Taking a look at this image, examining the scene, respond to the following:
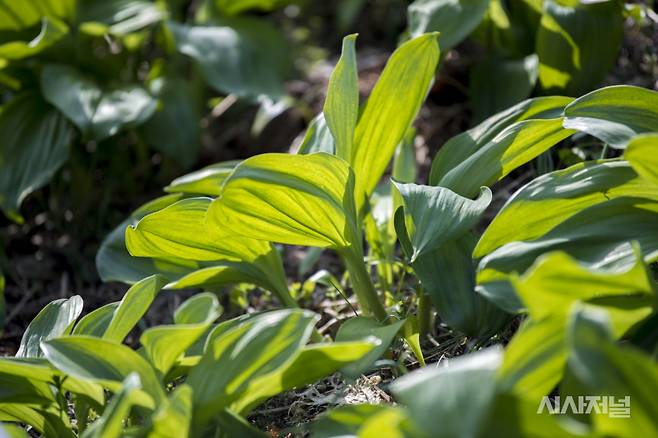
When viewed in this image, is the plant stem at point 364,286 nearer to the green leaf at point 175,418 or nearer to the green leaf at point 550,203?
the green leaf at point 550,203

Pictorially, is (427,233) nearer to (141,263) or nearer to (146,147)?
(141,263)

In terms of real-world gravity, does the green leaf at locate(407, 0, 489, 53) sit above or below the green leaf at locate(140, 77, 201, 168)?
above

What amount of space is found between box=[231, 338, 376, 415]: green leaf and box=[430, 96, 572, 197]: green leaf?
44 cm

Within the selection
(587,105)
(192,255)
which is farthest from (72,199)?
(587,105)

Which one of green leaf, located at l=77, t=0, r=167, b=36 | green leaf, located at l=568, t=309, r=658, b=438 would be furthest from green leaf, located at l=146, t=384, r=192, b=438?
green leaf, located at l=77, t=0, r=167, b=36

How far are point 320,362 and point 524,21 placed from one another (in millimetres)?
1363

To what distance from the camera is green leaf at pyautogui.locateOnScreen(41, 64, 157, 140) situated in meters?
2.22

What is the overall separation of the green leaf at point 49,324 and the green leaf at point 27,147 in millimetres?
827

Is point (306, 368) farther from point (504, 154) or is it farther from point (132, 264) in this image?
point (132, 264)

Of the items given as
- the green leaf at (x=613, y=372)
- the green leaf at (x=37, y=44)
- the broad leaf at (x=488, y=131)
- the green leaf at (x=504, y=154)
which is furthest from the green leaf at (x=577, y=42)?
the green leaf at (x=37, y=44)

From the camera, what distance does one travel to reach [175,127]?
254 centimetres

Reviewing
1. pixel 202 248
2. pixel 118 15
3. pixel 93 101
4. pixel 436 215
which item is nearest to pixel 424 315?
pixel 436 215

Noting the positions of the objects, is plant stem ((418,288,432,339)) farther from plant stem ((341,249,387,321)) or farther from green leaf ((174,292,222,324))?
green leaf ((174,292,222,324))

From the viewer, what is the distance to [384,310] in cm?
167
